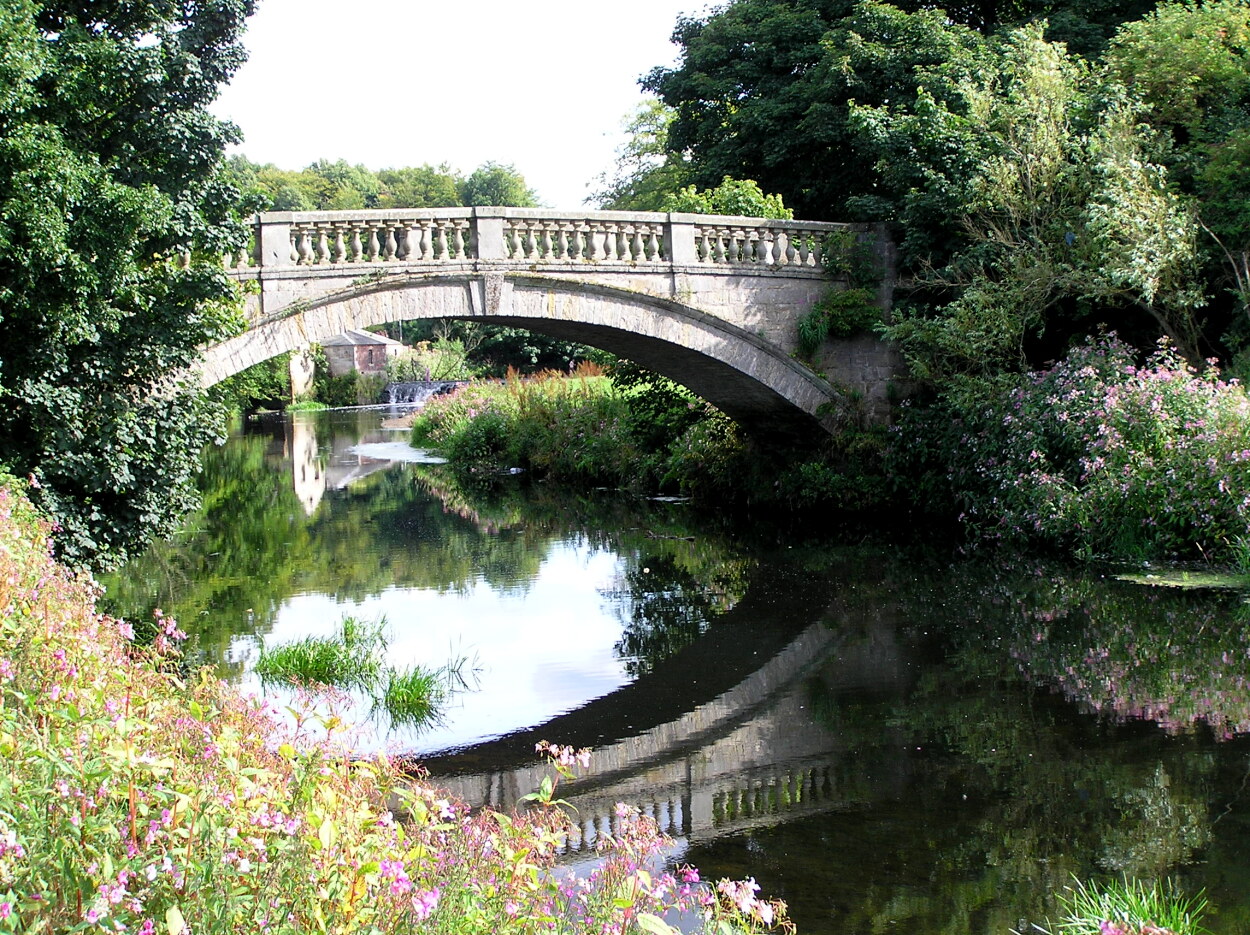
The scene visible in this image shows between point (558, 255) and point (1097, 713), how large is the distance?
28.1 feet

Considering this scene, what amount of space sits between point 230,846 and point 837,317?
1380 centimetres

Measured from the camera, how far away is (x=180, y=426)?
11.1 metres

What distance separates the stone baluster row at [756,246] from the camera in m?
15.3

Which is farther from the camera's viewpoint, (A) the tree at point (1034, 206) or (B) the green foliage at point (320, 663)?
(A) the tree at point (1034, 206)

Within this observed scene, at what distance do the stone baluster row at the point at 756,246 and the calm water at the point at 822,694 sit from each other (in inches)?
143

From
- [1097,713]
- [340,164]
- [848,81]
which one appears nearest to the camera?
[1097,713]

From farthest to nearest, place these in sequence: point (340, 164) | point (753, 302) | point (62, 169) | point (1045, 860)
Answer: point (340, 164)
point (753, 302)
point (62, 169)
point (1045, 860)

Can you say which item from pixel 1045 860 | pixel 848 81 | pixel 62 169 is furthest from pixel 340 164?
pixel 1045 860

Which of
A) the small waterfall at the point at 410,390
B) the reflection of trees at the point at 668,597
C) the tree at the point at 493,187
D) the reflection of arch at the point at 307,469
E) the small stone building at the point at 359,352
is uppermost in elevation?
the tree at the point at 493,187

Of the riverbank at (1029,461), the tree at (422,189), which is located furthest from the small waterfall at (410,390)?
the riverbank at (1029,461)

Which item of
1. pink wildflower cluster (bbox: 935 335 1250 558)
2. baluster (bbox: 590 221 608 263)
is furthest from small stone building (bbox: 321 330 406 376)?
pink wildflower cluster (bbox: 935 335 1250 558)

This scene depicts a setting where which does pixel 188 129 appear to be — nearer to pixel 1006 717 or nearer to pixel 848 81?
pixel 1006 717

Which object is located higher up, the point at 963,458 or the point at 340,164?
the point at 340,164

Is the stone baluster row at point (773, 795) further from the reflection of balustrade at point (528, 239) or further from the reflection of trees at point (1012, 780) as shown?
the reflection of balustrade at point (528, 239)
